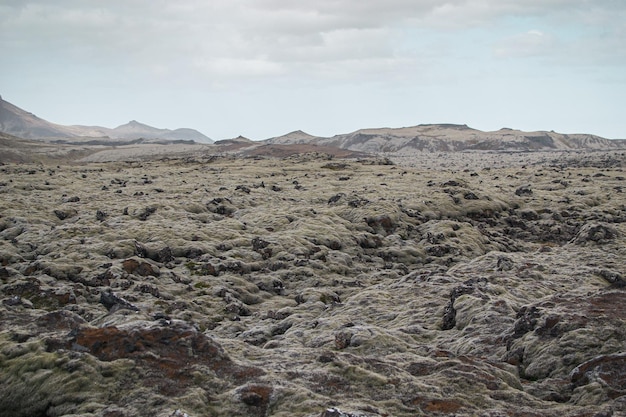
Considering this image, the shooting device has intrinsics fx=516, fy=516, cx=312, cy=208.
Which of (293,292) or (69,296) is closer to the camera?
(69,296)

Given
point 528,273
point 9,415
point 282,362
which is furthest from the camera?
point 528,273

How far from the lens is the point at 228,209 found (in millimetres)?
38250

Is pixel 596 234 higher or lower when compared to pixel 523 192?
lower

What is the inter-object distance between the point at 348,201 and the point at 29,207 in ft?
73.4

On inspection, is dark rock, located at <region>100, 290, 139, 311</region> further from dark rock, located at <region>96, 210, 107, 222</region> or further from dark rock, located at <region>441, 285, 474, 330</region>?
dark rock, located at <region>96, 210, 107, 222</region>

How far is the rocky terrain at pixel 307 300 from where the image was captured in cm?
1114

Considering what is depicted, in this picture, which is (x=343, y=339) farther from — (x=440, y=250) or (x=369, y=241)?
→ (x=440, y=250)

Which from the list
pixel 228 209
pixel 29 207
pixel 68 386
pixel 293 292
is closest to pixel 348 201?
pixel 228 209

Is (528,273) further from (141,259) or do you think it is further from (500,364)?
(141,259)

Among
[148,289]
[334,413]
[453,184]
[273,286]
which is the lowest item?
[273,286]

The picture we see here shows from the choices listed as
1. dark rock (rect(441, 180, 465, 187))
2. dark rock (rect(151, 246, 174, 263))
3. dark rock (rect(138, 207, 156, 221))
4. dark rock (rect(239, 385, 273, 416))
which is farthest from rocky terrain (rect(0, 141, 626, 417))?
dark rock (rect(138, 207, 156, 221))

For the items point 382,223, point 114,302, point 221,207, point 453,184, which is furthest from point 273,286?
point 453,184

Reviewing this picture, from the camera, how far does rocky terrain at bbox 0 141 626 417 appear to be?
11.1m

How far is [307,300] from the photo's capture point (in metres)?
22.7
